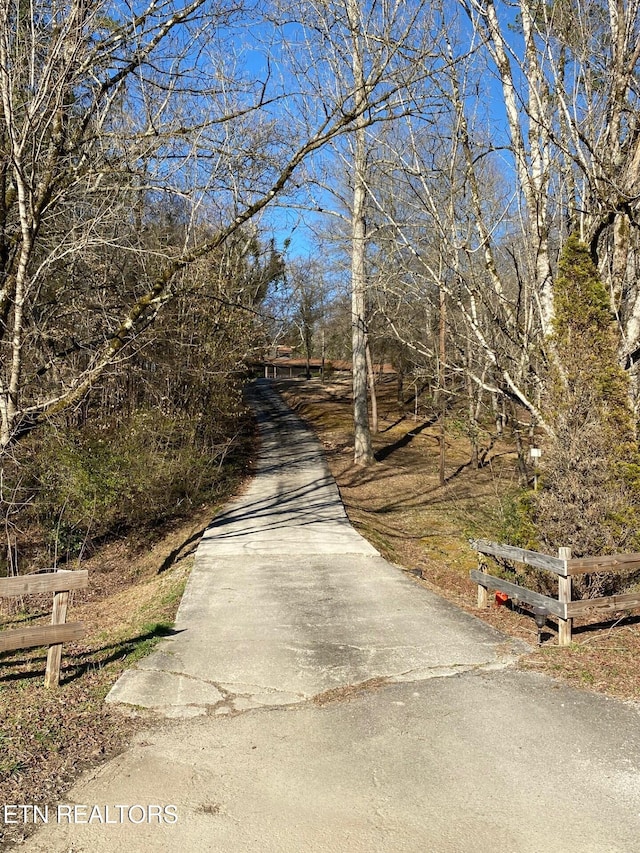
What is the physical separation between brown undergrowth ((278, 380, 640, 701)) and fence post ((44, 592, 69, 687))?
3897 mm

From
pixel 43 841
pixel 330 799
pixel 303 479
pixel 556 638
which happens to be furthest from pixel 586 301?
pixel 303 479

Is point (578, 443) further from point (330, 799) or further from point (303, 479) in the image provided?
point (303, 479)

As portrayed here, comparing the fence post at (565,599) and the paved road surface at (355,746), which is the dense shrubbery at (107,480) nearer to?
the paved road surface at (355,746)

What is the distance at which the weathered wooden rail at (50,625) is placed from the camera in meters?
5.32

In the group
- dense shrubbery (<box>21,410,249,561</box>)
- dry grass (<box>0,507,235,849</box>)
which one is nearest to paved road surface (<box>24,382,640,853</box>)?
dry grass (<box>0,507,235,849</box>)

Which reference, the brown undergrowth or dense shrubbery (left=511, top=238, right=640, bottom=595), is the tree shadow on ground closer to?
the brown undergrowth

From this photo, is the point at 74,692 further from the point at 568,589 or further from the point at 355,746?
the point at 568,589

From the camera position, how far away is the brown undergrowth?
6348 mm

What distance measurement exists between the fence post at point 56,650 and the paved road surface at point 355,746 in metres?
0.52

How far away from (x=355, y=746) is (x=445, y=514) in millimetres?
13589

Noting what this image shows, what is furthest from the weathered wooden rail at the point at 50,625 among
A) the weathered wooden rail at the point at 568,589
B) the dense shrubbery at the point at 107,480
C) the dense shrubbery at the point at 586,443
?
the dense shrubbery at the point at 107,480

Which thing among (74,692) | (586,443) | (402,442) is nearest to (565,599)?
(586,443)

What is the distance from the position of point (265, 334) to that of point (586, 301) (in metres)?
13.2

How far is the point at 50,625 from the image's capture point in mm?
5582
